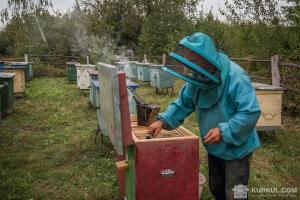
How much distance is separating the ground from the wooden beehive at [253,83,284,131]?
15.0 inches

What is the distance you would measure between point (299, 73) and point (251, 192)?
16.3ft

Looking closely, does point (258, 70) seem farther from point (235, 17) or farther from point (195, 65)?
point (195, 65)

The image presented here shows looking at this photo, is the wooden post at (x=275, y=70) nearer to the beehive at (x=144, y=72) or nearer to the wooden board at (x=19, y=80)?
the beehive at (x=144, y=72)

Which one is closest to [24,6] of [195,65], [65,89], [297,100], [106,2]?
[65,89]

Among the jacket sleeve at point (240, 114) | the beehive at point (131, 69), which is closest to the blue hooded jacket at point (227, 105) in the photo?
the jacket sleeve at point (240, 114)

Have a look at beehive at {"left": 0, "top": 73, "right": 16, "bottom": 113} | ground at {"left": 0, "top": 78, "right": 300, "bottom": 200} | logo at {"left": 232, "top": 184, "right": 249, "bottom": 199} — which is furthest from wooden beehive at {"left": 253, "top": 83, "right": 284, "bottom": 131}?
beehive at {"left": 0, "top": 73, "right": 16, "bottom": 113}

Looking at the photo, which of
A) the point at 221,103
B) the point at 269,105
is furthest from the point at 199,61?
the point at 269,105

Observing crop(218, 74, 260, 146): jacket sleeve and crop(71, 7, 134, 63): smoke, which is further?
crop(71, 7, 134, 63): smoke

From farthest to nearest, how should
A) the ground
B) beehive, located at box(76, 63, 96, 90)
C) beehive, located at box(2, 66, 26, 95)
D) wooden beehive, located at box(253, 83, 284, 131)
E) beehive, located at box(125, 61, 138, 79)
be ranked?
1. beehive, located at box(125, 61, 138, 79)
2. beehive, located at box(76, 63, 96, 90)
3. beehive, located at box(2, 66, 26, 95)
4. wooden beehive, located at box(253, 83, 284, 131)
5. the ground

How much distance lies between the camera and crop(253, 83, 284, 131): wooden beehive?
616cm

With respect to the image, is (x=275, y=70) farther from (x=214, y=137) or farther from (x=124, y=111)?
(x=214, y=137)

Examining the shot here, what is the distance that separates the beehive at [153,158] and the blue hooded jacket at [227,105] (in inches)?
12.2

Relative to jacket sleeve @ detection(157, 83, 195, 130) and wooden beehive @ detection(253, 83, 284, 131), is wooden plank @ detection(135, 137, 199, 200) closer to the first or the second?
jacket sleeve @ detection(157, 83, 195, 130)

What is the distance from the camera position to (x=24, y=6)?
10398 mm
